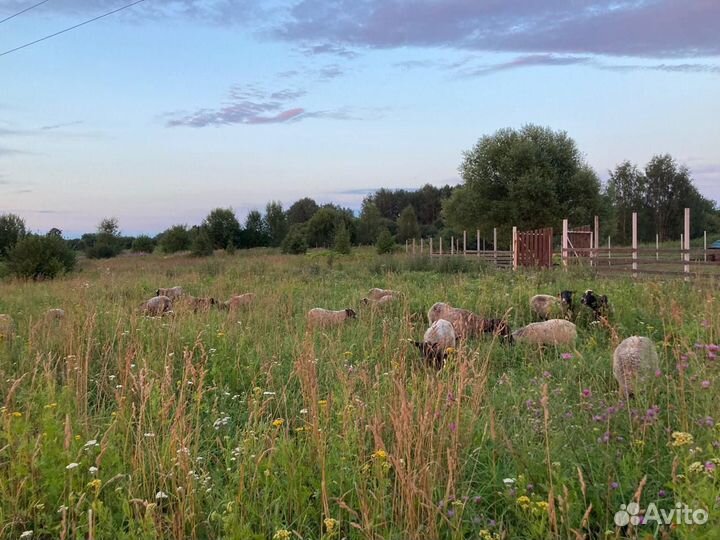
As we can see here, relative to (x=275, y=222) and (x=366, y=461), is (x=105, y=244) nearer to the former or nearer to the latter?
(x=275, y=222)

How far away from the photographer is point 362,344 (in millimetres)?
5496

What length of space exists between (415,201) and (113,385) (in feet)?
274

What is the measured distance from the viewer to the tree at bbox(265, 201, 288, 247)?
63.2 meters

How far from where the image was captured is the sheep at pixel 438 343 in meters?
4.77

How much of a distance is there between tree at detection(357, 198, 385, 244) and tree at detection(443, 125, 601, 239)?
32.6 metres

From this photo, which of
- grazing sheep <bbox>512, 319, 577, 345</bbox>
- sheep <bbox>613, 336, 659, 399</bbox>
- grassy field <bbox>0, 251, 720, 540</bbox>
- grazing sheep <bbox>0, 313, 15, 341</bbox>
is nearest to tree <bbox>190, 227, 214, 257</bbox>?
grazing sheep <bbox>0, 313, 15, 341</bbox>

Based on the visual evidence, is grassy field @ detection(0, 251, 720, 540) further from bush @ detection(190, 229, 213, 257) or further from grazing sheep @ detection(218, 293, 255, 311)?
bush @ detection(190, 229, 213, 257)

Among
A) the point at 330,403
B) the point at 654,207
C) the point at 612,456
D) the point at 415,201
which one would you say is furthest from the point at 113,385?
the point at 415,201

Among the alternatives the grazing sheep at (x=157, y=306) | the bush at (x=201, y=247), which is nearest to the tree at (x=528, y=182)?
the bush at (x=201, y=247)

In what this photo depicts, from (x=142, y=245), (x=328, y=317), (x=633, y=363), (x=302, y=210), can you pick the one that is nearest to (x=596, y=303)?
(x=633, y=363)

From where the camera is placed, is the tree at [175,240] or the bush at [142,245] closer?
the tree at [175,240]

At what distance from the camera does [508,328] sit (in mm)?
6117

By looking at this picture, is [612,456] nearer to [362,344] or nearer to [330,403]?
[330,403]

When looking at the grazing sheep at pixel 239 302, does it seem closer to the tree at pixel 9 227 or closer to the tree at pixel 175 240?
the tree at pixel 9 227
